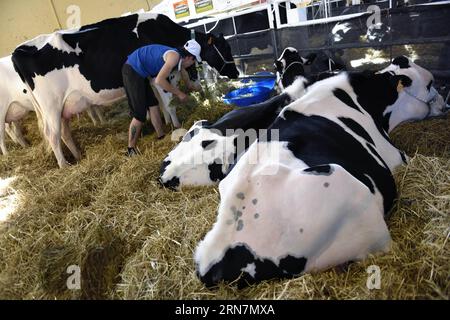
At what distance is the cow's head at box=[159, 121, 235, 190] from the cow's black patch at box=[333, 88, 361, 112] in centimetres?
83

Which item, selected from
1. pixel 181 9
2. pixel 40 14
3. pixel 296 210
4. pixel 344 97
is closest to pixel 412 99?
pixel 344 97

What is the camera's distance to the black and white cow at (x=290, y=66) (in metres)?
4.59

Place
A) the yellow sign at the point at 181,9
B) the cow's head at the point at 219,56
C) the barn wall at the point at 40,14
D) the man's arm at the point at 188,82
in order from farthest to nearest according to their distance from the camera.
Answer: the barn wall at the point at 40,14 → the yellow sign at the point at 181,9 → the cow's head at the point at 219,56 → the man's arm at the point at 188,82

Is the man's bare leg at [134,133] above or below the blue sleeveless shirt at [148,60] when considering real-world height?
below

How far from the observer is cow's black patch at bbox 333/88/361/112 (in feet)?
7.91

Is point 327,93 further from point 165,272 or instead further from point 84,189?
point 84,189

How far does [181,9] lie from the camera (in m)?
8.68

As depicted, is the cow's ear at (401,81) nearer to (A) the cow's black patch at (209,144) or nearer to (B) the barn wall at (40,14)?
(A) the cow's black patch at (209,144)

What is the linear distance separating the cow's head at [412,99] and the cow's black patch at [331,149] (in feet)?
2.57

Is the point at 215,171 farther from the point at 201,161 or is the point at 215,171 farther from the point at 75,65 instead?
the point at 75,65

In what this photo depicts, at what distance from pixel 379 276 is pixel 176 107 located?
3761 mm

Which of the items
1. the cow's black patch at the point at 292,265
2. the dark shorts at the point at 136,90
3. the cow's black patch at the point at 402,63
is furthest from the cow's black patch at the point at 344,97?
the dark shorts at the point at 136,90

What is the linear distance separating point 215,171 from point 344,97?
1.05 m

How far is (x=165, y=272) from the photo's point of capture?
6.13 feet
